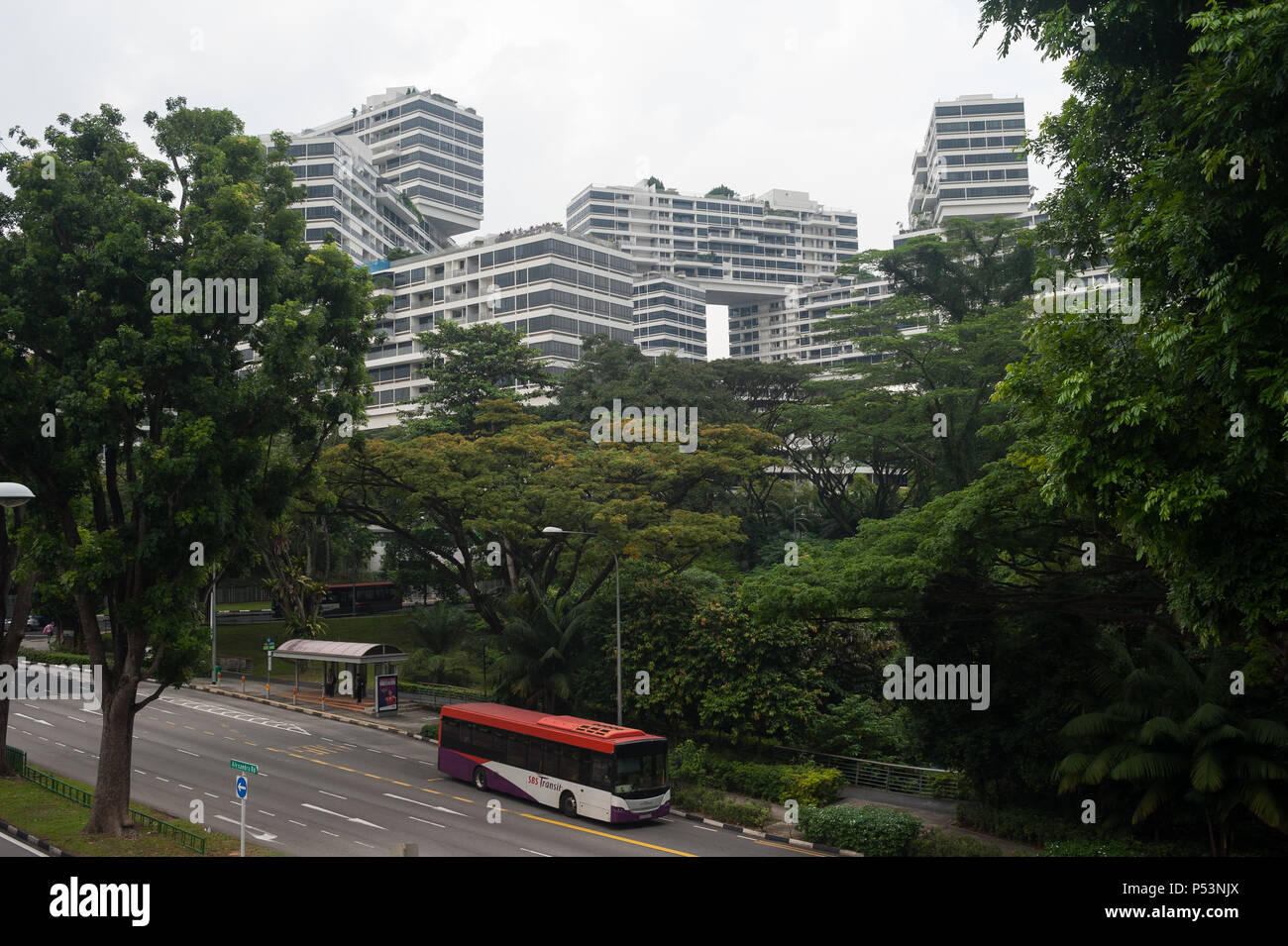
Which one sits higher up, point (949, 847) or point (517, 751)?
point (517, 751)

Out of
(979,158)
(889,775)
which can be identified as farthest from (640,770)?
(979,158)

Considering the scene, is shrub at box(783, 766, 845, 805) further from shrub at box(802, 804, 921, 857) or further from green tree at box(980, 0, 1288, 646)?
green tree at box(980, 0, 1288, 646)

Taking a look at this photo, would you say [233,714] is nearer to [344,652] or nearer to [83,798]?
[344,652]

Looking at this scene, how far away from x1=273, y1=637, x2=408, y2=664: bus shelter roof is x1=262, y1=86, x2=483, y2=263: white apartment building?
77.1 metres

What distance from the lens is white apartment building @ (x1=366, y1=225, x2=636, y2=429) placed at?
81.9 meters

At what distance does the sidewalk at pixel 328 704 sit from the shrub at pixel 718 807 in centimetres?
1307

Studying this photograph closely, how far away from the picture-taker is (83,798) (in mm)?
23953

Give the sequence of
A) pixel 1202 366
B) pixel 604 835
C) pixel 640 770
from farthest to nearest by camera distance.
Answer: pixel 640 770, pixel 604 835, pixel 1202 366

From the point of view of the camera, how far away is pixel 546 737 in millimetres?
26266

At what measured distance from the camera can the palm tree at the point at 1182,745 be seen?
731 inches

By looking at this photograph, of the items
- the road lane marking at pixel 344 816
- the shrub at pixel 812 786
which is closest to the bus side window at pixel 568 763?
the road lane marking at pixel 344 816

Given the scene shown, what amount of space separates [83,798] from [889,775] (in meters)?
Answer: 21.4

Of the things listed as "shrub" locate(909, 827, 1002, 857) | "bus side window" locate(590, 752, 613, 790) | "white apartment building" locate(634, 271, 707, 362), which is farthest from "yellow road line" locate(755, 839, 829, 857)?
"white apartment building" locate(634, 271, 707, 362)
